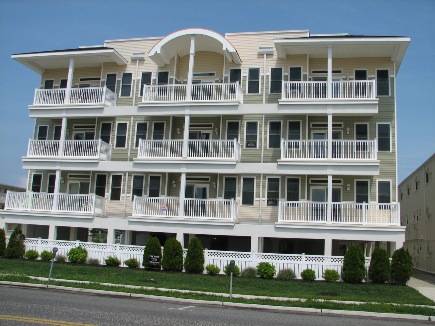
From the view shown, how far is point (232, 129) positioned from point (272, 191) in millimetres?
4485

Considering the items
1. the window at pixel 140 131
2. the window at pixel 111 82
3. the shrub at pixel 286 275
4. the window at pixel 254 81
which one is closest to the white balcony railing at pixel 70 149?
the window at pixel 140 131

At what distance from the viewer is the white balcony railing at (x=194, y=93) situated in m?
28.8

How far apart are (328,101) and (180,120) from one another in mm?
9283

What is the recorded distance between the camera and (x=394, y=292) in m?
19.2

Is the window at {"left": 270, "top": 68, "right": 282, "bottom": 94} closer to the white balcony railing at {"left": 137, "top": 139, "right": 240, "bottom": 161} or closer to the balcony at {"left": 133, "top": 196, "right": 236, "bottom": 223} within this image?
the white balcony railing at {"left": 137, "top": 139, "right": 240, "bottom": 161}

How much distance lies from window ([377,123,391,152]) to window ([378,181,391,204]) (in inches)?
75.6

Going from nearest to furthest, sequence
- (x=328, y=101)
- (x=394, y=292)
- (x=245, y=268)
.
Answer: (x=394, y=292) → (x=245, y=268) → (x=328, y=101)

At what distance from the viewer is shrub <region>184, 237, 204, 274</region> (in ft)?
78.5

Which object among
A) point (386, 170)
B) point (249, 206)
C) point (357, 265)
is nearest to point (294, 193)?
point (249, 206)

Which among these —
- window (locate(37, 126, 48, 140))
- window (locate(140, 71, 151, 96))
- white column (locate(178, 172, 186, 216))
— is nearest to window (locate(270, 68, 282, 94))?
→ white column (locate(178, 172, 186, 216))

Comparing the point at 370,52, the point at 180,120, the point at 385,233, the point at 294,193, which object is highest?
the point at 370,52

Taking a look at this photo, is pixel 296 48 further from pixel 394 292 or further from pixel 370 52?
pixel 394 292

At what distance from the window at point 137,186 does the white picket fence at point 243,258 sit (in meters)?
5.24

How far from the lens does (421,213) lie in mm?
37594
